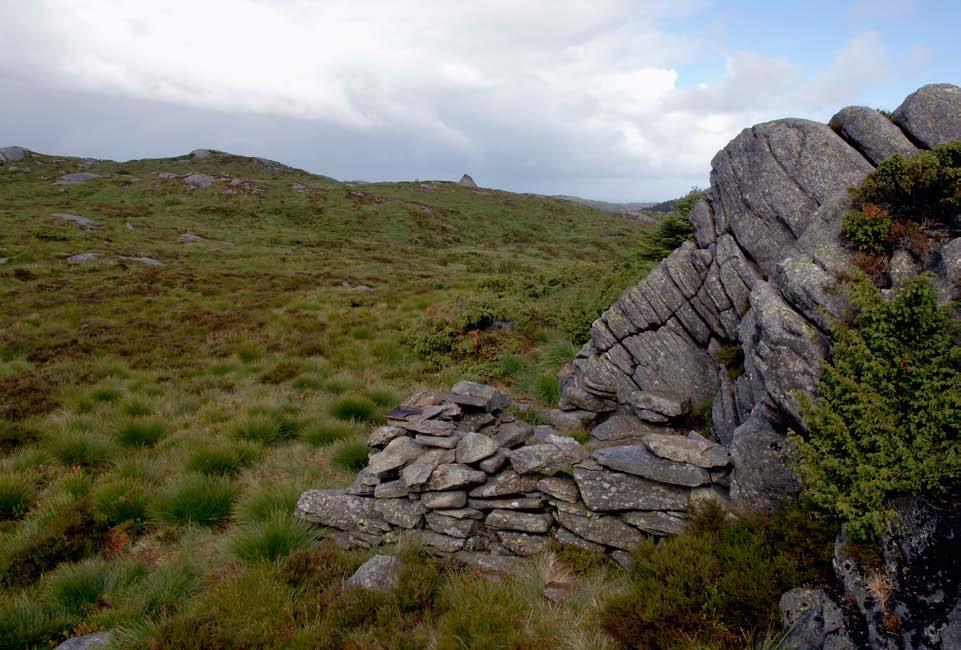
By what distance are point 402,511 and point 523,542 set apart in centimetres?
182

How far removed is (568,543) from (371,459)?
3.40 meters

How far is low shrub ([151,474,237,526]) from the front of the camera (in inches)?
313

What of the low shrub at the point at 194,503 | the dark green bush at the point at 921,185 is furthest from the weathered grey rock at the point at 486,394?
the dark green bush at the point at 921,185

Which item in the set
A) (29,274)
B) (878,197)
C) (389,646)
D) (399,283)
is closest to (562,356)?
(878,197)

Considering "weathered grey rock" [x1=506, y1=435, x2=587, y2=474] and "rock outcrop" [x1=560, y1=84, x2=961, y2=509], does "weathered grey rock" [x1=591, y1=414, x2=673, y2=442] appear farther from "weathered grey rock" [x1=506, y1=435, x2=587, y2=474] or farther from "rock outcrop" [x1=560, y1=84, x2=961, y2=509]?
"weathered grey rock" [x1=506, y1=435, x2=587, y2=474]

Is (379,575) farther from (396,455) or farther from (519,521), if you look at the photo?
(396,455)

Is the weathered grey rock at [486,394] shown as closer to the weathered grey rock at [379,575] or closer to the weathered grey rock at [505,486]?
the weathered grey rock at [505,486]

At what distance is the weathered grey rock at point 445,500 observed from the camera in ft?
24.5

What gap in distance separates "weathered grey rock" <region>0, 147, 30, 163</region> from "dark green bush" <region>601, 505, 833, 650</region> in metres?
129

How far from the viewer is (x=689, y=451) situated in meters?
7.04

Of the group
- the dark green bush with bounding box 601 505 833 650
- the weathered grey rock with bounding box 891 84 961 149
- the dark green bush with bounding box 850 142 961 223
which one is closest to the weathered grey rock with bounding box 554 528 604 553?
the dark green bush with bounding box 601 505 833 650

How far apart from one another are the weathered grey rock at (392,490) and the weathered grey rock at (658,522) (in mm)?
3232

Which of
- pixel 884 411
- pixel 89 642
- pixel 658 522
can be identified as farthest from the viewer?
pixel 658 522

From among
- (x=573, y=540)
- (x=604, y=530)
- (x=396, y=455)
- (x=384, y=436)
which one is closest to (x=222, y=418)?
(x=384, y=436)
